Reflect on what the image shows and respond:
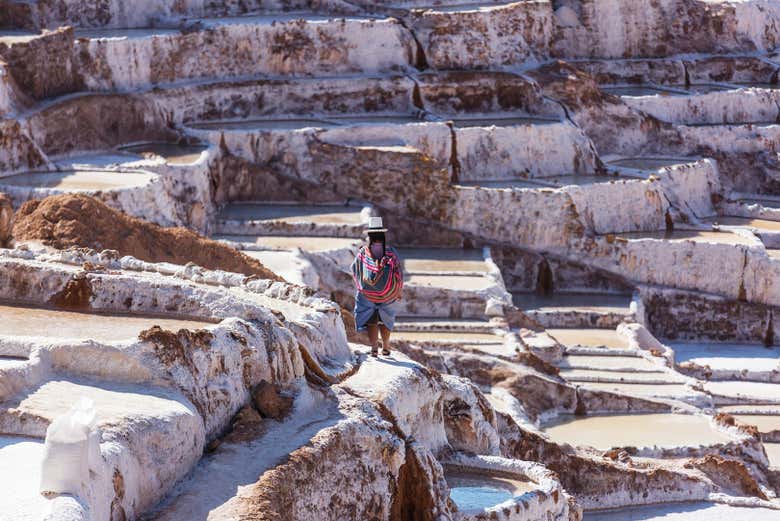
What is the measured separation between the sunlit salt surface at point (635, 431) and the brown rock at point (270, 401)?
32.8 feet

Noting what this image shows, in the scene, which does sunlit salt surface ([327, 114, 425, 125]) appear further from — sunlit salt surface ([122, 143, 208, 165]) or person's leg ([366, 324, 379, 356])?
person's leg ([366, 324, 379, 356])

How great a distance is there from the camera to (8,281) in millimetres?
12625

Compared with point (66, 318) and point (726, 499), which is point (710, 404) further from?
point (66, 318)

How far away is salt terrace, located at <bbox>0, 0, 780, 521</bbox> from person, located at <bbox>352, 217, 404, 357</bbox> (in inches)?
16.5

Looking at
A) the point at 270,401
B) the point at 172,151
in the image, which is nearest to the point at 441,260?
the point at 172,151

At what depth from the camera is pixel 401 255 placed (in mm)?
30516

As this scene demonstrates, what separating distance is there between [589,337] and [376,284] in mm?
15449

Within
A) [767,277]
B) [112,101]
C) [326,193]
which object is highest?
[112,101]

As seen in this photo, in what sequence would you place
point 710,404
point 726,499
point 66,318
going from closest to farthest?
1. point 66,318
2. point 726,499
3. point 710,404

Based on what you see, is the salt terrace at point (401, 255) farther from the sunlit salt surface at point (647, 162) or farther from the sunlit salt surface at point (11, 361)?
the sunlit salt surface at point (647, 162)

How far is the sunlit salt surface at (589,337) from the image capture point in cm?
2775

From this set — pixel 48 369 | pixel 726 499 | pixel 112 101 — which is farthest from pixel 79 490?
pixel 112 101

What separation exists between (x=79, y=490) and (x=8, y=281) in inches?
191

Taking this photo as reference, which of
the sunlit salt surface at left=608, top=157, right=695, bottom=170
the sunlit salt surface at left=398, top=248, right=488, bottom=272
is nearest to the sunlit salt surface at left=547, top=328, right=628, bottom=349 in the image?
the sunlit salt surface at left=398, top=248, right=488, bottom=272
